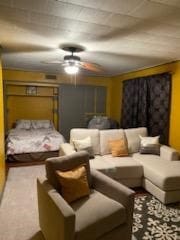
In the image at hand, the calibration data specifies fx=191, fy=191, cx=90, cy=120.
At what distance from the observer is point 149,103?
14.8 feet

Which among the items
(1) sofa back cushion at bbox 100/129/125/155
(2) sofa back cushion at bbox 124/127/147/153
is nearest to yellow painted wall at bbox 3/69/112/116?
(2) sofa back cushion at bbox 124/127/147/153

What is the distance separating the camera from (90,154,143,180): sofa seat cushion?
2.98 metres

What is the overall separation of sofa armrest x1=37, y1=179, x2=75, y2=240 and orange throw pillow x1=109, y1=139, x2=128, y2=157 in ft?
5.83

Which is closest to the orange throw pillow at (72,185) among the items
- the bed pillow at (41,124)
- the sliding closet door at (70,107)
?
the bed pillow at (41,124)

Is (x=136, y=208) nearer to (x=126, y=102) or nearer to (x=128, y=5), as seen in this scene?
(x=128, y=5)

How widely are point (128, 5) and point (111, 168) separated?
7.24ft

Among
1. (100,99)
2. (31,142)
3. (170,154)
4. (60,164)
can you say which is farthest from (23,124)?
(170,154)

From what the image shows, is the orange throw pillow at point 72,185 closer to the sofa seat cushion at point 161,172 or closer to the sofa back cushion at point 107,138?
the sofa seat cushion at point 161,172

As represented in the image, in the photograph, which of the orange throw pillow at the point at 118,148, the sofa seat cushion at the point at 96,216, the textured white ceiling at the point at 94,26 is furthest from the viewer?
the orange throw pillow at the point at 118,148

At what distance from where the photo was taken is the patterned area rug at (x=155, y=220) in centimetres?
209

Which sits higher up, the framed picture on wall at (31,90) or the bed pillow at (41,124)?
the framed picture on wall at (31,90)

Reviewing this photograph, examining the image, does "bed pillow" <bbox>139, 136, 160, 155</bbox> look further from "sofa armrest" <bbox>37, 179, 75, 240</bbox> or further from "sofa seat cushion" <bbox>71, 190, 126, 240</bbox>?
"sofa armrest" <bbox>37, 179, 75, 240</bbox>

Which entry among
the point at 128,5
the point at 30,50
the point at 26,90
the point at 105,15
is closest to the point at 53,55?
the point at 30,50

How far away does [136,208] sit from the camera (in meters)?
2.59
